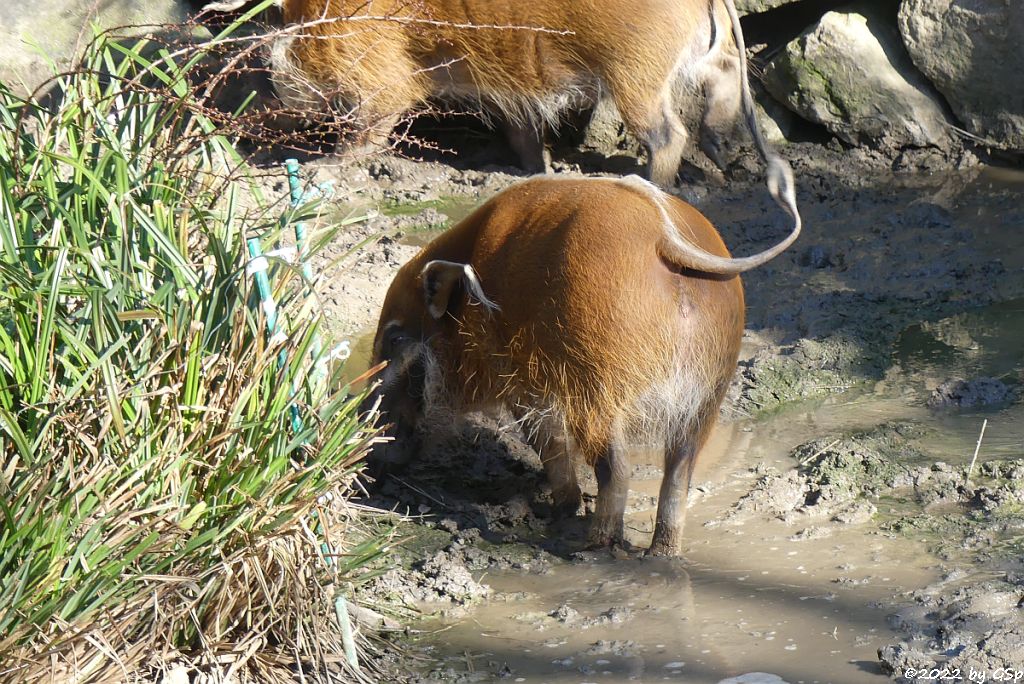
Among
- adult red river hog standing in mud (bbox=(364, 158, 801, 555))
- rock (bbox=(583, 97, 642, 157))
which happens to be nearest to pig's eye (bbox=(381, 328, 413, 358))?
adult red river hog standing in mud (bbox=(364, 158, 801, 555))

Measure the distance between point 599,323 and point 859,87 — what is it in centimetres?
428

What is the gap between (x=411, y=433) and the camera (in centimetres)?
422

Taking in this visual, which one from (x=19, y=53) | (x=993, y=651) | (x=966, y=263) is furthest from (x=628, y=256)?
(x=19, y=53)

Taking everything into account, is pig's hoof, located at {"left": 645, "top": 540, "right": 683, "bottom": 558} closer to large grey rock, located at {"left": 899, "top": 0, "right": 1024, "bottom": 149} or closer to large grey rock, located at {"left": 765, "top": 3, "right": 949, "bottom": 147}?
large grey rock, located at {"left": 765, "top": 3, "right": 949, "bottom": 147}

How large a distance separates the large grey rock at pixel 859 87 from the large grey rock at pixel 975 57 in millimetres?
130

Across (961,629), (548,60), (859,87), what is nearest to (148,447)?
(961,629)

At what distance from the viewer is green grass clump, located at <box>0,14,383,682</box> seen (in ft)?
8.25

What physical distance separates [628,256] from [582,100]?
3.52m

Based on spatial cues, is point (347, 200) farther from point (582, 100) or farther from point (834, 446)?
point (834, 446)

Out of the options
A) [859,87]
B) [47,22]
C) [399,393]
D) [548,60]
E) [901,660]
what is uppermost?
[548,60]

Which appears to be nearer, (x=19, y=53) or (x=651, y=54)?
(x=651, y=54)

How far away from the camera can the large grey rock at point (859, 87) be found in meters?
6.98

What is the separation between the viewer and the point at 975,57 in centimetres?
689

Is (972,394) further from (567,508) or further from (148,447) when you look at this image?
(148,447)
